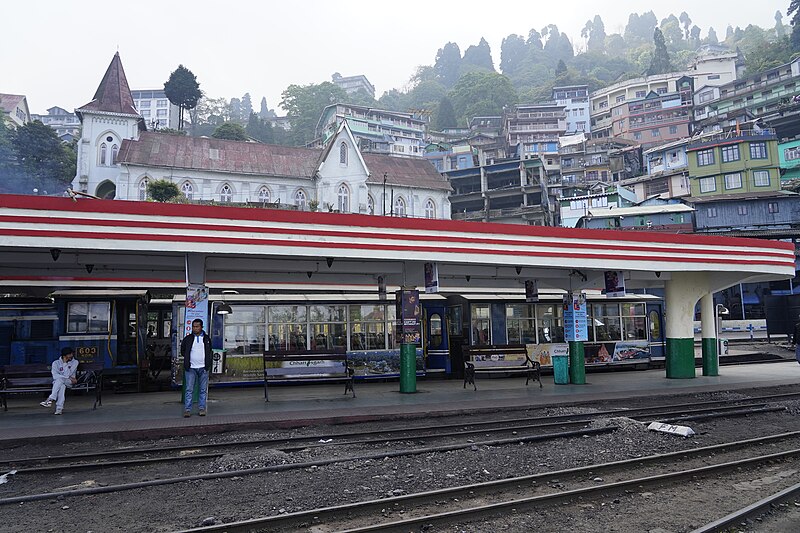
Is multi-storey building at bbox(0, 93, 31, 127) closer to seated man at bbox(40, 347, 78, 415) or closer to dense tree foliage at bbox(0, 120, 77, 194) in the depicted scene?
dense tree foliage at bbox(0, 120, 77, 194)

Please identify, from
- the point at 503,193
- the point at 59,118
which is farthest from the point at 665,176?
the point at 59,118

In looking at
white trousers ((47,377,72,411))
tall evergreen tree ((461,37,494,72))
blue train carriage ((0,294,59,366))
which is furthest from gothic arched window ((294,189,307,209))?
tall evergreen tree ((461,37,494,72))

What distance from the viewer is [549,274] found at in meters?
16.9

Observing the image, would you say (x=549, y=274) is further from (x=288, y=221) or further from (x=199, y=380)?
(x=199, y=380)

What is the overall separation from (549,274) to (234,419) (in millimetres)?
9770

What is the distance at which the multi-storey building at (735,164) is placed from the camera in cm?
4956

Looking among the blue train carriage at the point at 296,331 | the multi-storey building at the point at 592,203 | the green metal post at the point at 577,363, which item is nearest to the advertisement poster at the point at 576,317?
the green metal post at the point at 577,363

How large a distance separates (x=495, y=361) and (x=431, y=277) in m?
3.87

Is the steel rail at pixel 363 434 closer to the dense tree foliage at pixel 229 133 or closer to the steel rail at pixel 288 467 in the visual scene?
the steel rail at pixel 288 467

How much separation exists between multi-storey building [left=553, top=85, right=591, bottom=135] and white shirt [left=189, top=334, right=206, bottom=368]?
3521 inches

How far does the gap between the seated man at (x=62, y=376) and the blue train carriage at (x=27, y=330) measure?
11.3ft

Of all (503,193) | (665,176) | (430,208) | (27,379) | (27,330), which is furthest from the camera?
(503,193)

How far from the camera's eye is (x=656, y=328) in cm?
2155

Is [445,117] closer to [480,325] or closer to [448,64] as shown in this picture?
[448,64]
